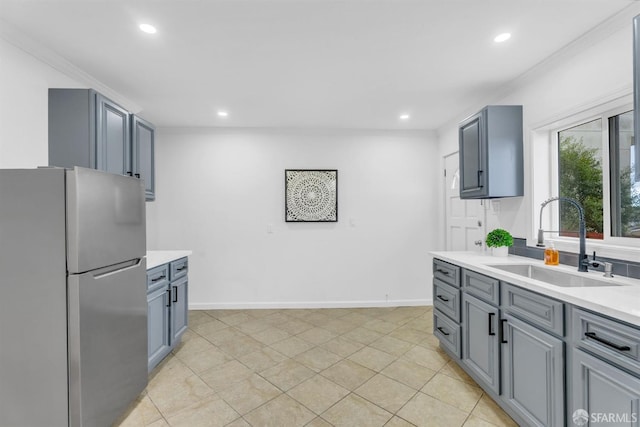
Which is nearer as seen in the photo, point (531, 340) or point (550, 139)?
point (531, 340)

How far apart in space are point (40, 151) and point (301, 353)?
2615 mm

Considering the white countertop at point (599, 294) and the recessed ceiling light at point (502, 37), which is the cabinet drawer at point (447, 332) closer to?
the white countertop at point (599, 294)

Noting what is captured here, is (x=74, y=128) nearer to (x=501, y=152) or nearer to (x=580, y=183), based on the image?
(x=501, y=152)

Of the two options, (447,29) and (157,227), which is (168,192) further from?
(447,29)

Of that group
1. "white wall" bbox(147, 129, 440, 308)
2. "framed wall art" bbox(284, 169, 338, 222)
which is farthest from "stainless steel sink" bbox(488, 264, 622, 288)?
"framed wall art" bbox(284, 169, 338, 222)

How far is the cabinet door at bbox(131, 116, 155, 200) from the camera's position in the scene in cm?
254

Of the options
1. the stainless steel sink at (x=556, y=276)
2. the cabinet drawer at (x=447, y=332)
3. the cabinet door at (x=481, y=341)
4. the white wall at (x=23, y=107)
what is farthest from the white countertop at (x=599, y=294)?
the white wall at (x=23, y=107)

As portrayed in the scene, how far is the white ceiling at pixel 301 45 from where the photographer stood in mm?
1625

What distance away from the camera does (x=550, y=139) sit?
2.37 metres

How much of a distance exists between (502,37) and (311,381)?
9.31ft

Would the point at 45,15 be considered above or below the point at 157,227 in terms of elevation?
above

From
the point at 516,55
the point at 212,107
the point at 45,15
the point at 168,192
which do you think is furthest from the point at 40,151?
the point at 516,55

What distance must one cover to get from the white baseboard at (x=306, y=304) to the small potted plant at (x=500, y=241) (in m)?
1.71

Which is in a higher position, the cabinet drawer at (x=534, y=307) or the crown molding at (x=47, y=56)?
the crown molding at (x=47, y=56)
